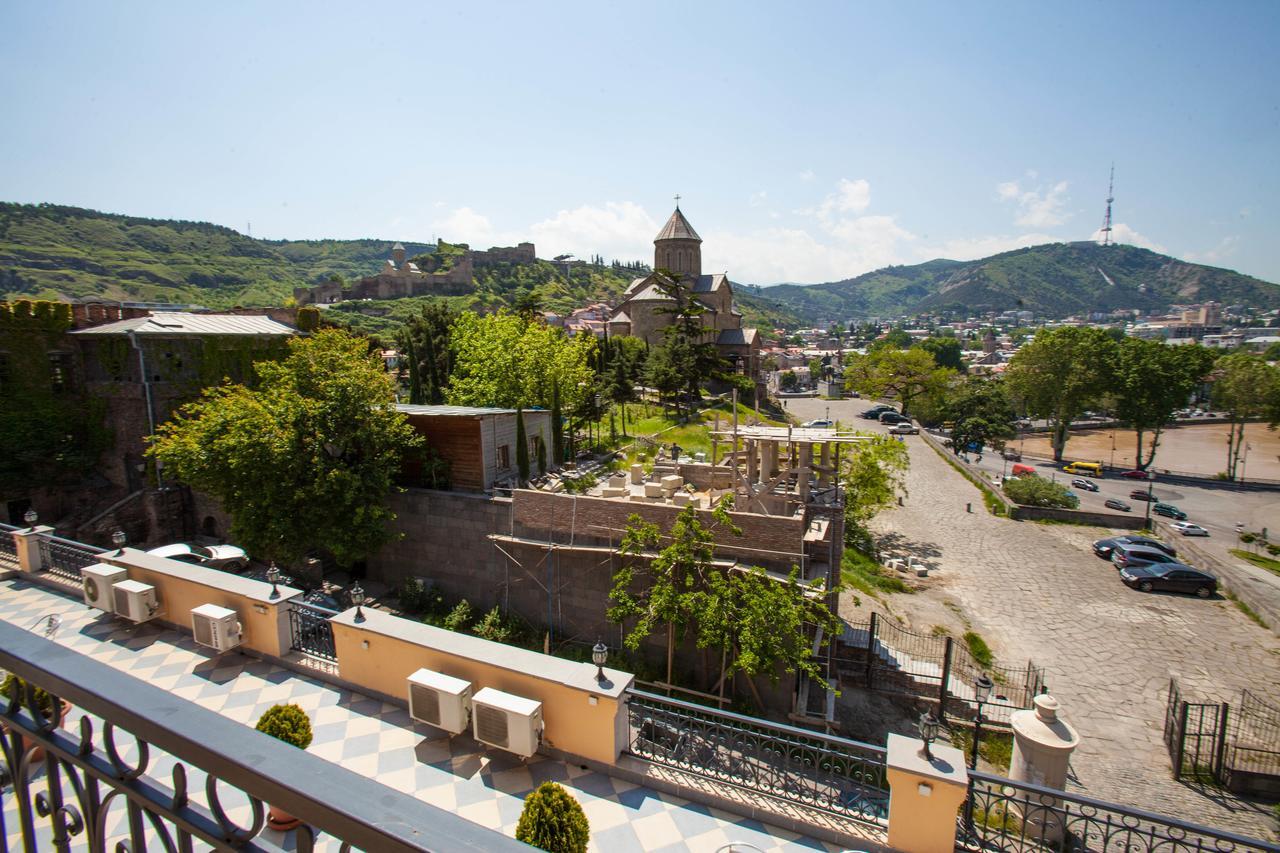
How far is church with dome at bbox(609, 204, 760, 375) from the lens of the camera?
49781mm

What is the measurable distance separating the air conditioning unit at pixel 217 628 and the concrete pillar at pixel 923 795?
8766 mm

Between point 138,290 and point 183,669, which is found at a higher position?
point 138,290

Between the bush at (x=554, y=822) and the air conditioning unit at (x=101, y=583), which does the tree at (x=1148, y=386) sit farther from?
the air conditioning unit at (x=101, y=583)

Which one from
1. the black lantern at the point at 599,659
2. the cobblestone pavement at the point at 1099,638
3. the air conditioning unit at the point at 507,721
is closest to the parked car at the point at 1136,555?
the cobblestone pavement at the point at 1099,638

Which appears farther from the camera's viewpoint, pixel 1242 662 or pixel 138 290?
pixel 138 290

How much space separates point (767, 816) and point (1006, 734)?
10733mm

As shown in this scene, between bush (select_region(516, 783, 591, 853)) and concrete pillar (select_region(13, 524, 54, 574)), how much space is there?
11.8m

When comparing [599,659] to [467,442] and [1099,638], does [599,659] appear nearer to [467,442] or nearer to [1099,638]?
[467,442]

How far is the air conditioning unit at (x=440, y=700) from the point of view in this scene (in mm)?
7051

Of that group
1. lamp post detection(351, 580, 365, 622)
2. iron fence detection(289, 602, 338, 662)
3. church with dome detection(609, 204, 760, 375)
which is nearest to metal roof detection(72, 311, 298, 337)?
iron fence detection(289, 602, 338, 662)

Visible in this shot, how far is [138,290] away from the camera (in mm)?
86438

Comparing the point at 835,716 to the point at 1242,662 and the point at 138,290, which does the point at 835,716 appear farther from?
the point at 138,290

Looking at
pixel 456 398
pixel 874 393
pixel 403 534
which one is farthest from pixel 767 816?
pixel 874 393

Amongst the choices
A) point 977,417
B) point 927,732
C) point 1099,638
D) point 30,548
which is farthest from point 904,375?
point 30,548
